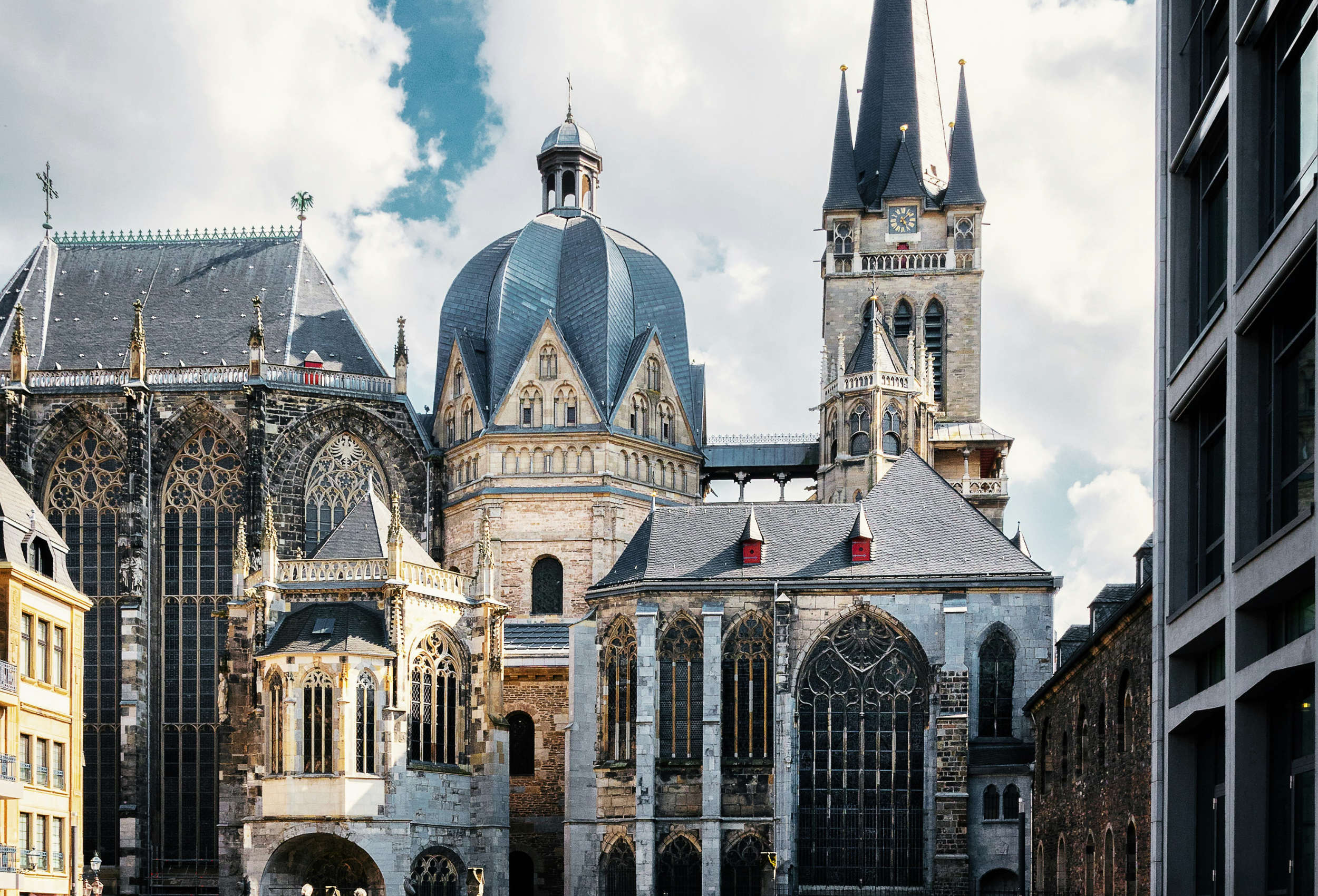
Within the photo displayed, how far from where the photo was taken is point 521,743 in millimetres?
60188

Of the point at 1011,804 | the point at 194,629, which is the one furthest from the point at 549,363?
the point at 1011,804

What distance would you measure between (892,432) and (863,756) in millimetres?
15969

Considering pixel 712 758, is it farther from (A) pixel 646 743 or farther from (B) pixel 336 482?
(B) pixel 336 482

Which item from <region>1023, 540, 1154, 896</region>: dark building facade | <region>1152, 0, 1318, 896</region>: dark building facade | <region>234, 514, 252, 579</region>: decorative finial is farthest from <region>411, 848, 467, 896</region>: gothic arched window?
<region>1152, 0, 1318, 896</region>: dark building facade

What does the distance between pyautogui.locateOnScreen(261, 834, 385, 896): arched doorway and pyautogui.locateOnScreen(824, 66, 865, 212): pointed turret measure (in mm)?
34560

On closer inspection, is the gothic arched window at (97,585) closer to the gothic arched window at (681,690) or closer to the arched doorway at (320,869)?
the arched doorway at (320,869)

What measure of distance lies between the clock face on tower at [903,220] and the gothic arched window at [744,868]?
1204 inches

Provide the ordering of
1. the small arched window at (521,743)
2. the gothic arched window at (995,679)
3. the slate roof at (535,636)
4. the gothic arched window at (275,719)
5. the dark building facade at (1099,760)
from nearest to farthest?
the dark building facade at (1099,760) → the gothic arched window at (275,719) → the gothic arched window at (995,679) → the small arched window at (521,743) → the slate roof at (535,636)

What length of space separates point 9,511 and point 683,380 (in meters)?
27.7

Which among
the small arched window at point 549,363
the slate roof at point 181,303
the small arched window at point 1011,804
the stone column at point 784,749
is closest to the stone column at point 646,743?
the stone column at point 784,749

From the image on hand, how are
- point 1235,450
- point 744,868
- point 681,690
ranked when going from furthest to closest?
point 681,690, point 744,868, point 1235,450

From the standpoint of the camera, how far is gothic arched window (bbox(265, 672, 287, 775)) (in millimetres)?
52406

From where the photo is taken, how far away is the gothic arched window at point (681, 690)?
176 feet

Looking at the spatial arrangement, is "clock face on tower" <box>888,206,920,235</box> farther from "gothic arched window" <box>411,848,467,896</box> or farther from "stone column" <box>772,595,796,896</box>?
"gothic arched window" <box>411,848,467,896</box>
